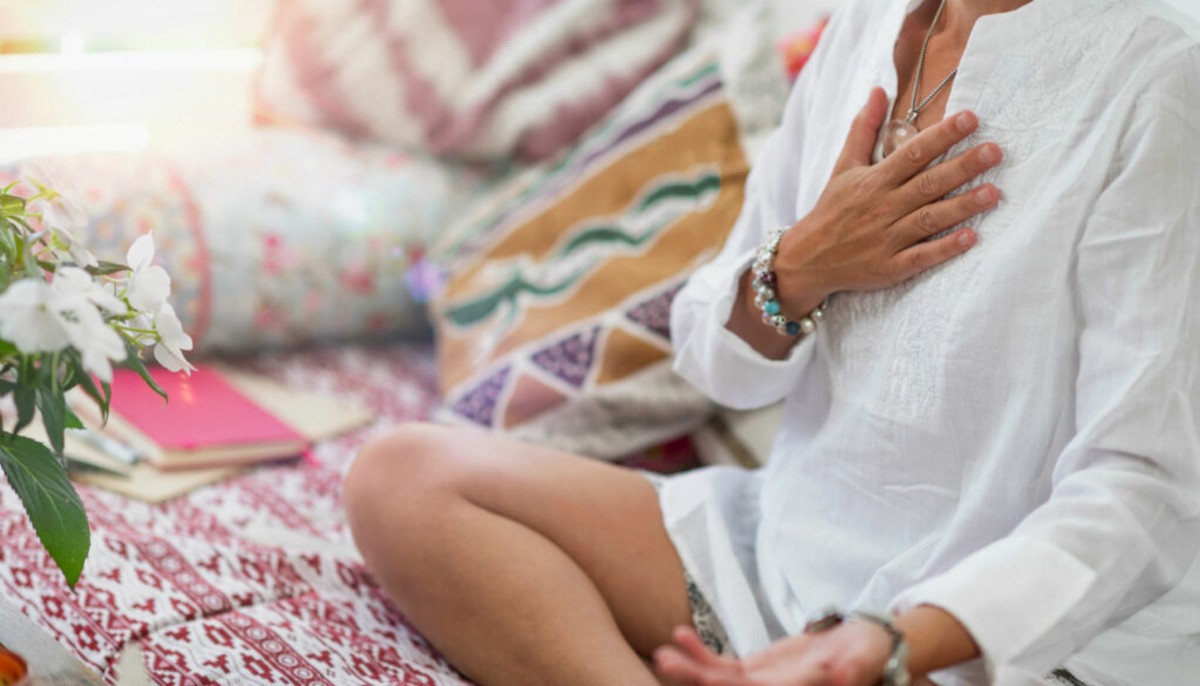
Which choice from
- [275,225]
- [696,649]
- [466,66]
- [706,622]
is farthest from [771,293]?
[466,66]

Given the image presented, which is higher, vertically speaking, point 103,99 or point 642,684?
point 103,99

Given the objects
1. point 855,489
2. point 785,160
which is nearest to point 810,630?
point 855,489

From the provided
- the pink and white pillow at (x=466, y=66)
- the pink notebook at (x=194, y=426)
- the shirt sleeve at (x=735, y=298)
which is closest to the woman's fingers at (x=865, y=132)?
the shirt sleeve at (x=735, y=298)

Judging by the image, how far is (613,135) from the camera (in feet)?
5.64

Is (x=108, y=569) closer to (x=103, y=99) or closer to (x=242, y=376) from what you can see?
(x=242, y=376)

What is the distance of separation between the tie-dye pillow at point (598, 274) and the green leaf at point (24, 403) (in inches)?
31.8

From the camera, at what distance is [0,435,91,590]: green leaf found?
2.58 ft

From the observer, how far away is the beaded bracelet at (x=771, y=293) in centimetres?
99

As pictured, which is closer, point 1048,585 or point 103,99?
point 1048,585

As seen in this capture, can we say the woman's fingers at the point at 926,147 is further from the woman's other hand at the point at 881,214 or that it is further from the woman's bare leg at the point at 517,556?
the woman's bare leg at the point at 517,556

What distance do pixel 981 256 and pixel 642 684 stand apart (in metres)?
0.39

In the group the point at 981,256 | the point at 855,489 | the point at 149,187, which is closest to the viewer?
the point at 981,256

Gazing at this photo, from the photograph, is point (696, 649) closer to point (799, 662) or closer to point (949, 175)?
point (799, 662)

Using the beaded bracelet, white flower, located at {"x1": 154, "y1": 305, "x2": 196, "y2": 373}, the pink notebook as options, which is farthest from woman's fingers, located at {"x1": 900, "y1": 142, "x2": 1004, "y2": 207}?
Answer: the pink notebook
